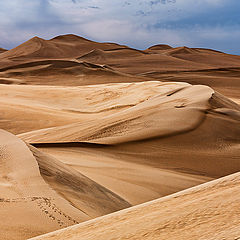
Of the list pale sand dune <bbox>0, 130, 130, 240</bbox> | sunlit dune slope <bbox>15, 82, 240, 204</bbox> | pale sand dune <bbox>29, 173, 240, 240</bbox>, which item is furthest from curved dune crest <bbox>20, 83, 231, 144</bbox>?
pale sand dune <bbox>29, 173, 240, 240</bbox>

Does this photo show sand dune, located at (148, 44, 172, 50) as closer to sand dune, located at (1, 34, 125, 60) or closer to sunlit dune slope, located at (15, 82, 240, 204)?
sand dune, located at (1, 34, 125, 60)

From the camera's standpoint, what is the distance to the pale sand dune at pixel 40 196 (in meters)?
1.69

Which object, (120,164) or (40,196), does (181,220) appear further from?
(120,164)

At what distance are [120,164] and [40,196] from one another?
2.23m

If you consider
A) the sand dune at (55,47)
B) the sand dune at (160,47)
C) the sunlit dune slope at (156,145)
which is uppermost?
the sand dune at (160,47)

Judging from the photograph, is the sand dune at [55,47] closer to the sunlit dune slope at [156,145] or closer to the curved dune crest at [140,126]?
the curved dune crest at [140,126]

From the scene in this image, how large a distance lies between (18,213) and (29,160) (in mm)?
702

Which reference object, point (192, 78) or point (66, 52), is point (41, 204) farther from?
point (66, 52)

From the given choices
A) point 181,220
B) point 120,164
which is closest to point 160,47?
point 120,164

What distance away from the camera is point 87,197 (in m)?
2.38

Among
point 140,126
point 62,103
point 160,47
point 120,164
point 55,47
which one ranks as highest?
point 160,47

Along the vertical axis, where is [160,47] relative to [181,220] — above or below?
above

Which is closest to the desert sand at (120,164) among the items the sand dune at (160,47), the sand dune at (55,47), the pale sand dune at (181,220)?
the pale sand dune at (181,220)

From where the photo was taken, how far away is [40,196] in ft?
6.36
